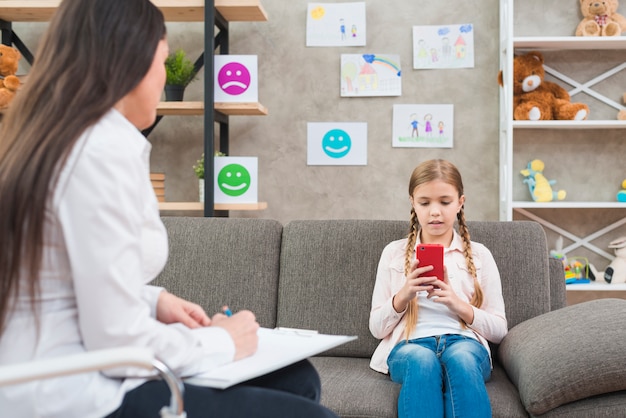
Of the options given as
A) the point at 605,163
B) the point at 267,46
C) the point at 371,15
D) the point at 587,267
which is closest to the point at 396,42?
the point at 371,15

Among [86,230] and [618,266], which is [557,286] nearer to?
[618,266]

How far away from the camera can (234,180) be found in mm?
3262

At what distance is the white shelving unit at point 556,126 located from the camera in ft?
10.7

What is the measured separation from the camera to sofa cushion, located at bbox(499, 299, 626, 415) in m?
1.78

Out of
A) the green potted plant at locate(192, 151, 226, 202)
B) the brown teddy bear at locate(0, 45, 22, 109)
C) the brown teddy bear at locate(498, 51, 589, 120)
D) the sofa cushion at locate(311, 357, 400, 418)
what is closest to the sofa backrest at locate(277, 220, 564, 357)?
the sofa cushion at locate(311, 357, 400, 418)

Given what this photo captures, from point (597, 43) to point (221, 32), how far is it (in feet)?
5.72

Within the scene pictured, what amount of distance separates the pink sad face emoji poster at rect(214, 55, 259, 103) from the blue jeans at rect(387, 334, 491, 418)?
5.28ft

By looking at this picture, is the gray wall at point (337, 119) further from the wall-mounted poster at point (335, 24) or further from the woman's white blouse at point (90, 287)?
the woman's white blouse at point (90, 287)

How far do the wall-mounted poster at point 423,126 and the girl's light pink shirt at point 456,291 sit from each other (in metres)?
1.31

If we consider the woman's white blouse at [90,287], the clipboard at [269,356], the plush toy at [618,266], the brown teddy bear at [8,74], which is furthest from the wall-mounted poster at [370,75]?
the woman's white blouse at [90,287]

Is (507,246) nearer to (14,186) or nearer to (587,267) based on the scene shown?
(587,267)

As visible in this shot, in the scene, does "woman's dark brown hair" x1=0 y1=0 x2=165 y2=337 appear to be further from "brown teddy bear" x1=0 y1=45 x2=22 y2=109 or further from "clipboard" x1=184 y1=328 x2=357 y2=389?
"brown teddy bear" x1=0 y1=45 x2=22 y2=109

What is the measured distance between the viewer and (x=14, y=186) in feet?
3.29

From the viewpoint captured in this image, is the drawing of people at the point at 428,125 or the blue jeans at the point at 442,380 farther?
the drawing of people at the point at 428,125
